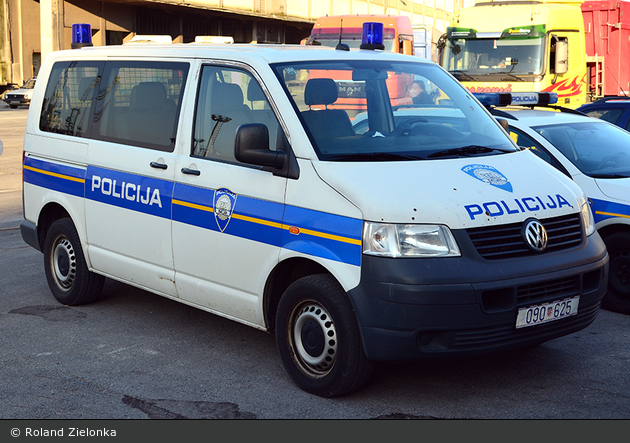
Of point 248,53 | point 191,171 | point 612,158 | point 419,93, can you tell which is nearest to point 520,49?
point 612,158

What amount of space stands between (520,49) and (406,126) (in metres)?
9.79

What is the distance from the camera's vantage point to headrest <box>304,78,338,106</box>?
478cm

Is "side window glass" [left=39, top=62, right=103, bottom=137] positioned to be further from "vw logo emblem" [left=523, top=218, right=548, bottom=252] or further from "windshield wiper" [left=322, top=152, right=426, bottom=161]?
"vw logo emblem" [left=523, top=218, right=548, bottom=252]

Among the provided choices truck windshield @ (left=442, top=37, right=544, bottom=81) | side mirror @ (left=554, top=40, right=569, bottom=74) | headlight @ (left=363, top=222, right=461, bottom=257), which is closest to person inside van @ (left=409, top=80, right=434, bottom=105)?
headlight @ (left=363, top=222, right=461, bottom=257)

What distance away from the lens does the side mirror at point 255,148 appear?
14.7 feet

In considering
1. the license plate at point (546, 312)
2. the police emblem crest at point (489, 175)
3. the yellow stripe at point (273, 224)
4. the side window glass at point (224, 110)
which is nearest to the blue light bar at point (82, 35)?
the side window glass at point (224, 110)

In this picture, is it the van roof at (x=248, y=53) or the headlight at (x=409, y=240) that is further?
the van roof at (x=248, y=53)

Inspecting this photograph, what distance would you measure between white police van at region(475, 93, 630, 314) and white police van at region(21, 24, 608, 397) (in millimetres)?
1516

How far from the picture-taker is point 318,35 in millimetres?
16891

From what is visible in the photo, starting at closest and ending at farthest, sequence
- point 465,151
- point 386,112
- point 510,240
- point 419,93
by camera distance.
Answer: point 510,240 → point 465,151 → point 386,112 → point 419,93

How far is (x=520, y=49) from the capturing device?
45.7ft

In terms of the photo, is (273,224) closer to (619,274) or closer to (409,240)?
(409,240)

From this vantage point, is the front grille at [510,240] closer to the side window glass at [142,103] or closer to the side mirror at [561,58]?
the side window glass at [142,103]

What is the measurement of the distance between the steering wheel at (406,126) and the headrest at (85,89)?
2.61 m
